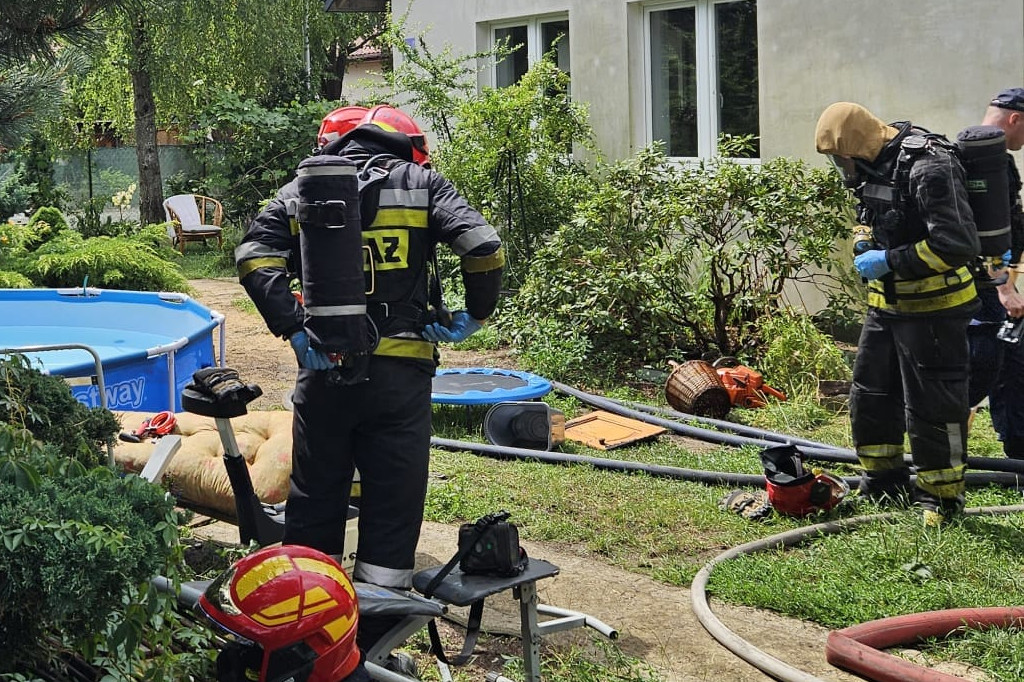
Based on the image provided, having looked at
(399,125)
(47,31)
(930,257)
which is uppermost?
(47,31)

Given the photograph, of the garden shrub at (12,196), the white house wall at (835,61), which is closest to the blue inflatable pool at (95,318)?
the white house wall at (835,61)

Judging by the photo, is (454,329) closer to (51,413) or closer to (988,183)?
(51,413)

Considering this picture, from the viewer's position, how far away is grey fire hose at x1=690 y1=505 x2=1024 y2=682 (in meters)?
4.23

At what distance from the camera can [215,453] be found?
19.2 feet

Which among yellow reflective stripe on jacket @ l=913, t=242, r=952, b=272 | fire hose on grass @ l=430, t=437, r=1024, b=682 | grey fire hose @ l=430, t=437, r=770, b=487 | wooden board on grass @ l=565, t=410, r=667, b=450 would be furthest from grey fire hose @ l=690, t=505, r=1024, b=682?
wooden board on grass @ l=565, t=410, r=667, b=450

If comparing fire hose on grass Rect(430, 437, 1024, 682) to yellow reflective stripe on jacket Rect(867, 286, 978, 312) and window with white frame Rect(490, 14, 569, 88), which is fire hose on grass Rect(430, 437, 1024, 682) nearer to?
yellow reflective stripe on jacket Rect(867, 286, 978, 312)

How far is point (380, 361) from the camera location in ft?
13.9

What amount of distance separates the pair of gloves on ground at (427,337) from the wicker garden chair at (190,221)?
16.8 m

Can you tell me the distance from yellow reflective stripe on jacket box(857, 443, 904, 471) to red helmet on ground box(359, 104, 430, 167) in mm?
2901

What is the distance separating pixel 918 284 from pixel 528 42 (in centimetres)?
839

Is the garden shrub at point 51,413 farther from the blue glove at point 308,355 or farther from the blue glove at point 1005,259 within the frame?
the blue glove at point 1005,259

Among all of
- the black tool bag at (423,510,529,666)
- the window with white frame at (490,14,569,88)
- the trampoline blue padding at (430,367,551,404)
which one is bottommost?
the trampoline blue padding at (430,367,551,404)

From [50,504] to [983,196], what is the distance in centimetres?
459

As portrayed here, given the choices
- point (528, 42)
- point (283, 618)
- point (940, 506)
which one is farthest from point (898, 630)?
point (528, 42)
